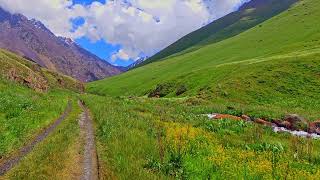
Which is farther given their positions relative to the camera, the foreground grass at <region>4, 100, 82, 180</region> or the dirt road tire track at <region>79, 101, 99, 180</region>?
the dirt road tire track at <region>79, 101, 99, 180</region>

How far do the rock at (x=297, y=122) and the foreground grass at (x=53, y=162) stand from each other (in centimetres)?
2488

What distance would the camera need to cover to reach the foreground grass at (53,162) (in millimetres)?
18750

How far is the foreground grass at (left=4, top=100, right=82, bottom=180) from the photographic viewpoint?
18.8 m

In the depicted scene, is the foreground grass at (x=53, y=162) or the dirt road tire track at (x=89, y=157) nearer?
the foreground grass at (x=53, y=162)

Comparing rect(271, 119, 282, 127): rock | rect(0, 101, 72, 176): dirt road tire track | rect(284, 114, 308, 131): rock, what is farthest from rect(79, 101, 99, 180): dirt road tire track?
rect(271, 119, 282, 127): rock

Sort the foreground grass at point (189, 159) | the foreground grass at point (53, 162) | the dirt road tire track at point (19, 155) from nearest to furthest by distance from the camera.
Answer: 1. the foreground grass at point (189, 159)
2. the foreground grass at point (53, 162)
3. the dirt road tire track at point (19, 155)

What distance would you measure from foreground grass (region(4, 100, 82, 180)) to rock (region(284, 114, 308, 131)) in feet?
81.6

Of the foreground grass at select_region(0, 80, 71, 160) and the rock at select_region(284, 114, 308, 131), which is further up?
the foreground grass at select_region(0, 80, 71, 160)

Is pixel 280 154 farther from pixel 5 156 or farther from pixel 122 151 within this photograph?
pixel 5 156

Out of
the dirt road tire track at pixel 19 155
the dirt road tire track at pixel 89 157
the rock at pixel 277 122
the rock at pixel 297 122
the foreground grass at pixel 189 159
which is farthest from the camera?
the rock at pixel 277 122

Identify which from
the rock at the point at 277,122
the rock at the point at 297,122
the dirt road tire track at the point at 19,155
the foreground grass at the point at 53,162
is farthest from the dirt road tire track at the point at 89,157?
the rock at the point at 277,122

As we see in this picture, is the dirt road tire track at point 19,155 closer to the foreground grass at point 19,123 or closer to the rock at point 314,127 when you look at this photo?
the foreground grass at point 19,123

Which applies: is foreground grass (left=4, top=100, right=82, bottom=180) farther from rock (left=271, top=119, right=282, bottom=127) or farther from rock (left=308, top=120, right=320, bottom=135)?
rock (left=271, top=119, right=282, bottom=127)

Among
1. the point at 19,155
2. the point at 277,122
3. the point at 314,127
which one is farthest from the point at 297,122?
the point at 19,155
